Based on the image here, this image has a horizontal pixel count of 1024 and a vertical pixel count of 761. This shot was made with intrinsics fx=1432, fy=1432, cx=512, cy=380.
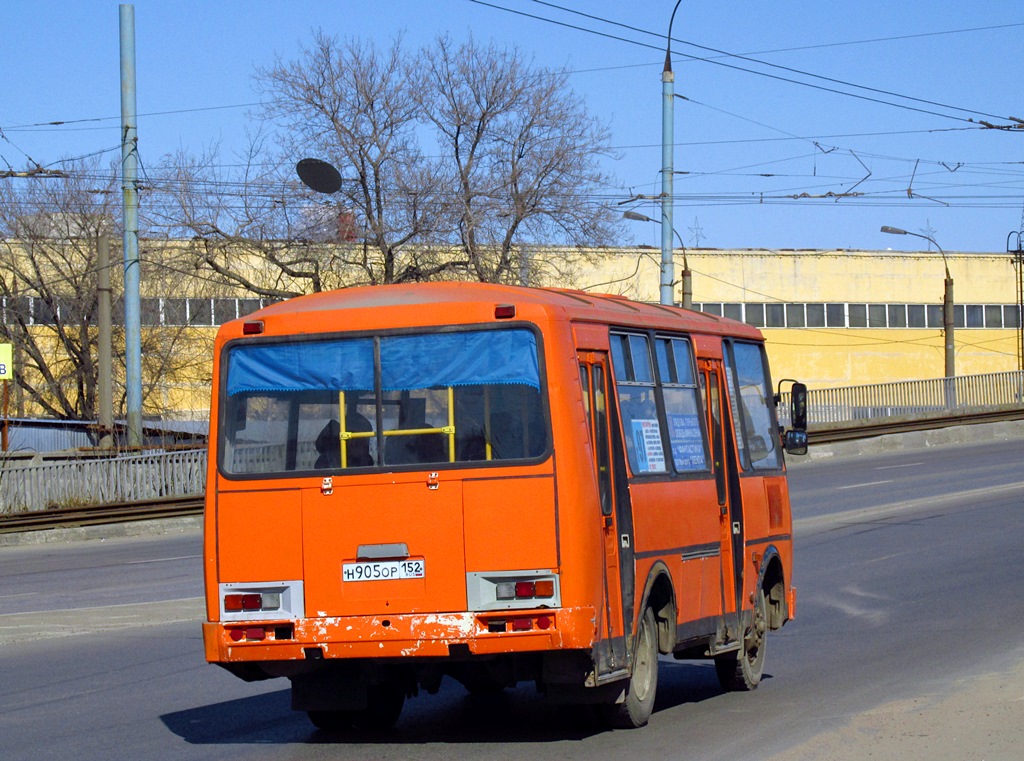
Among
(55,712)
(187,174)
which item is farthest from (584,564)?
(187,174)

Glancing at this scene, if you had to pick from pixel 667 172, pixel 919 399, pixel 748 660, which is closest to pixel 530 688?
pixel 748 660

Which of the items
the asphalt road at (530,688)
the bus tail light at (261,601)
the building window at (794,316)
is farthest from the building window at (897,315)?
the bus tail light at (261,601)

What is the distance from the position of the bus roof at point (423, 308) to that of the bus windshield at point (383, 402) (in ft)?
0.33

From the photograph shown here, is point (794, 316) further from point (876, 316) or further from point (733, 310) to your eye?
point (876, 316)

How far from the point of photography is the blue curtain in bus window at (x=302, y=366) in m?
8.31

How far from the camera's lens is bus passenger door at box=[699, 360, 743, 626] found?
10094 mm

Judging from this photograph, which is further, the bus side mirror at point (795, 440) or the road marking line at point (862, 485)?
the road marking line at point (862, 485)

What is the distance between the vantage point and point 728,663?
10.3 m

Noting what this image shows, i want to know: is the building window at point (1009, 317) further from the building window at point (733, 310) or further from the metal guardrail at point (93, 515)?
the metal guardrail at point (93, 515)

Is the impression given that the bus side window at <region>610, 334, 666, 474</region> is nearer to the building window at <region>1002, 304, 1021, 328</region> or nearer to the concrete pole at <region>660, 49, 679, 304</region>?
the concrete pole at <region>660, 49, 679, 304</region>

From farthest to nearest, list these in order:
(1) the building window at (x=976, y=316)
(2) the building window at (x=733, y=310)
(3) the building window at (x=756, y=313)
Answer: (1) the building window at (x=976, y=316)
(3) the building window at (x=756, y=313)
(2) the building window at (x=733, y=310)

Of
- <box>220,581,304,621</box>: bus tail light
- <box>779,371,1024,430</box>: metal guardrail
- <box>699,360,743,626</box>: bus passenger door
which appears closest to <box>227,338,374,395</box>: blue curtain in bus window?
<box>220,581,304,621</box>: bus tail light

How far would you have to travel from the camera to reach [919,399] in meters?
47.0

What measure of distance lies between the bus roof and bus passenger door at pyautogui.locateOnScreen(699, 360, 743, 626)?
1561 mm
